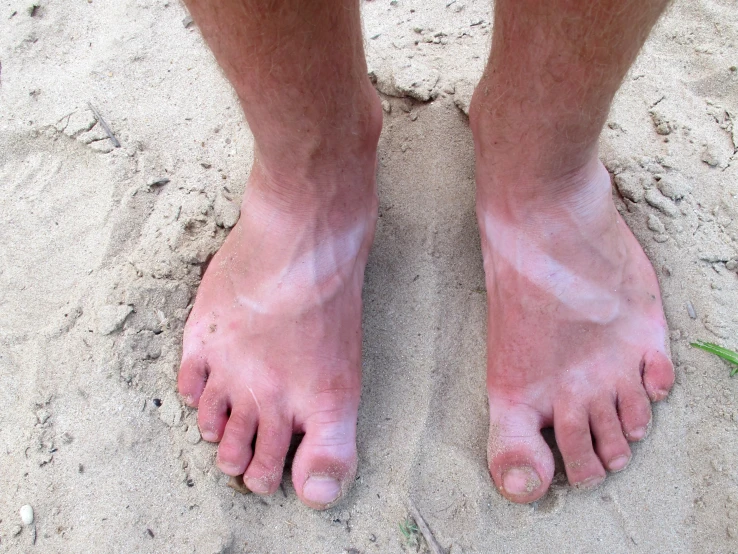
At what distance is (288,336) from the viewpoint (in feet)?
3.88

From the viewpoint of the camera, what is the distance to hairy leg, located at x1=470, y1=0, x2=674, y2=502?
1.10 meters

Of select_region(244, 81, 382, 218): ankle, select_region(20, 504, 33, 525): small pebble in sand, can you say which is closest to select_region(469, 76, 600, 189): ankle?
select_region(244, 81, 382, 218): ankle

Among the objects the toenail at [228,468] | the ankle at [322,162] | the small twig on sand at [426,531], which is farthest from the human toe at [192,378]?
the small twig on sand at [426,531]

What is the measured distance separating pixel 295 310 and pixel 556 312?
0.54 meters

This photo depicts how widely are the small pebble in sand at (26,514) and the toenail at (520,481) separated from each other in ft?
2.95

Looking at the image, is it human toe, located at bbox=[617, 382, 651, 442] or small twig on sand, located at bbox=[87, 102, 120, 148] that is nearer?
human toe, located at bbox=[617, 382, 651, 442]

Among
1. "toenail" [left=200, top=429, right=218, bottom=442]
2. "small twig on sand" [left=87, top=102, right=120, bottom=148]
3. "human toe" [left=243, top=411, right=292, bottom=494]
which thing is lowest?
"human toe" [left=243, top=411, right=292, bottom=494]

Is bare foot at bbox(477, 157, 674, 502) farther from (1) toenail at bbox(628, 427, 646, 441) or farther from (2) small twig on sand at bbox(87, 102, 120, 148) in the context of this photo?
(2) small twig on sand at bbox(87, 102, 120, 148)

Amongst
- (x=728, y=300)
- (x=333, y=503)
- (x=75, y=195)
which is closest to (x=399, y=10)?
(x=75, y=195)

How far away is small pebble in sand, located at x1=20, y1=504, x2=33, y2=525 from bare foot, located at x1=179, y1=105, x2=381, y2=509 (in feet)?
1.10

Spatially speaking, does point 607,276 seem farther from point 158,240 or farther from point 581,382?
point 158,240

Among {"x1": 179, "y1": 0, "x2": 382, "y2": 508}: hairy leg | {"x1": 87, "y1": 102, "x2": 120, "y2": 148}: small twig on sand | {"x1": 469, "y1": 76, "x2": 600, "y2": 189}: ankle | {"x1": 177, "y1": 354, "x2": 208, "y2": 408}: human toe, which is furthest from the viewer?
{"x1": 87, "y1": 102, "x2": 120, "y2": 148}: small twig on sand

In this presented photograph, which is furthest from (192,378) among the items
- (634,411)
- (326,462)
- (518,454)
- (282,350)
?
(634,411)

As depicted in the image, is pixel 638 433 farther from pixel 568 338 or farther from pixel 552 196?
pixel 552 196
